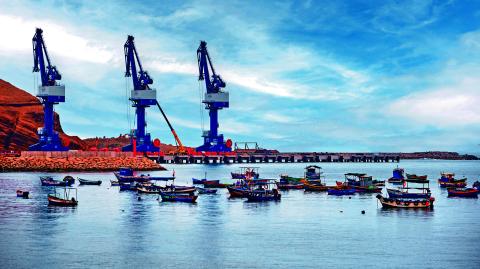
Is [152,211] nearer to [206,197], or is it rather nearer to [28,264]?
[206,197]

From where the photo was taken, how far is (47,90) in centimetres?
16412

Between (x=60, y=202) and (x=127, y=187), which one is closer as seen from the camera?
(x=60, y=202)

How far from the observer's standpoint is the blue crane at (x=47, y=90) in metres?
164

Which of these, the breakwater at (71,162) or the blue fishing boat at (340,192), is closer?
the blue fishing boat at (340,192)

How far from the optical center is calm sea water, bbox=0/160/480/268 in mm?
42781

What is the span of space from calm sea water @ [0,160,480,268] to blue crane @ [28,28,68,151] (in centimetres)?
→ 8602

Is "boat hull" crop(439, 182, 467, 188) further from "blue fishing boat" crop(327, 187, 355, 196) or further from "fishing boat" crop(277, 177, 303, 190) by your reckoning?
"fishing boat" crop(277, 177, 303, 190)

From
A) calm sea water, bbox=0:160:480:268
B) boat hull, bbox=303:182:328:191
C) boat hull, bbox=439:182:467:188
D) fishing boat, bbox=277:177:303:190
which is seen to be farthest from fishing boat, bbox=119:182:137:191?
boat hull, bbox=439:182:467:188

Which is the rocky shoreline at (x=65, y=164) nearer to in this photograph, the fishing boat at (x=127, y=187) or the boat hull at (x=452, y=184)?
the fishing boat at (x=127, y=187)

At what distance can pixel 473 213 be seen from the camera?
238ft

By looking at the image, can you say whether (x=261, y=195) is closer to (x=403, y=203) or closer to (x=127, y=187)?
(x=403, y=203)

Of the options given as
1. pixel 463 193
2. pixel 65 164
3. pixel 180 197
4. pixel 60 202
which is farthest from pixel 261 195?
pixel 65 164

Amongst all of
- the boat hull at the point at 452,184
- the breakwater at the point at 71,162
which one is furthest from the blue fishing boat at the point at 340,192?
the breakwater at the point at 71,162

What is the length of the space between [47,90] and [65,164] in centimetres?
1940
